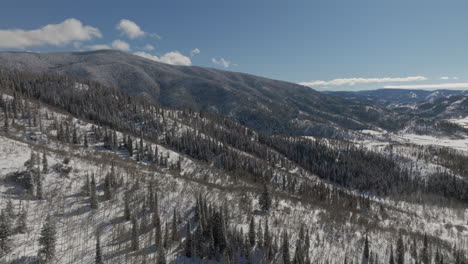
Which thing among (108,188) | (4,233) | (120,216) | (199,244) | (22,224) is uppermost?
(4,233)

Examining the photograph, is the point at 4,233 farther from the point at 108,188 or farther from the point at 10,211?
the point at 108,188

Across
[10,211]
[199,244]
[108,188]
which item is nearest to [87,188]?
[108,188]

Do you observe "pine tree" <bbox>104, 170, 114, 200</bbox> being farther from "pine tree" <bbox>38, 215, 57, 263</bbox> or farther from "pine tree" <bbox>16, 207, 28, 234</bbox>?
"pine tree" <bbox>38, 215, 57, 263</bbox>

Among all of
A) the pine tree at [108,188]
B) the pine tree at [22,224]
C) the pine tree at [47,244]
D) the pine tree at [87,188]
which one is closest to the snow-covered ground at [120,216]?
the pine tree at [22,224]

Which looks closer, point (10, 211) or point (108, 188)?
point (10, 211)

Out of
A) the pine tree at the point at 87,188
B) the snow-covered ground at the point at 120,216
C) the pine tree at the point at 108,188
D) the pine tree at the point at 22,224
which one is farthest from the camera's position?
the pine tree at the point at 108,188

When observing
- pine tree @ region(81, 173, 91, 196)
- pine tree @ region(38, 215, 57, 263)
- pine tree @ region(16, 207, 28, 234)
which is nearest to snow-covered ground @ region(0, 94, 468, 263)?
pine tree @ region(16, 207, 28, 234)

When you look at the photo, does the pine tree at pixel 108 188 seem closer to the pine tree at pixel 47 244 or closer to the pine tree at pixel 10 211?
the pine tree at pixel 10 211

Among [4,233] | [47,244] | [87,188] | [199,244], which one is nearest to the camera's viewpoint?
[47,244]

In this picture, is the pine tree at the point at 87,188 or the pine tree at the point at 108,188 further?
the pine tree at the point at 108,188

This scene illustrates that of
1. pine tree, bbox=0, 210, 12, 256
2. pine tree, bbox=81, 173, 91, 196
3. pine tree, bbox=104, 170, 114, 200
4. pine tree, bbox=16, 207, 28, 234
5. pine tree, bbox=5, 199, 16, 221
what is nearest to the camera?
pine tree, bbox=0, 210, 12, 256

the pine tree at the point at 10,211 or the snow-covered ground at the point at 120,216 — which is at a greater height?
the pine tree at the point at 10,211

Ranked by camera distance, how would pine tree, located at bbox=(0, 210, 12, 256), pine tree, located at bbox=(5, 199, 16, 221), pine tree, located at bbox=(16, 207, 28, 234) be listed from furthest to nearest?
pine tree, located at bbox=(16, 207, 28, 234) → pine tree, located at bbox=(5, 199, 16, 221) → pine tree, located at bbox=(0, 210, 12, 256)
